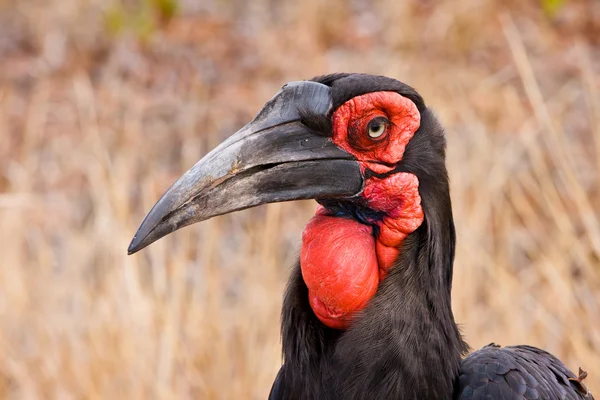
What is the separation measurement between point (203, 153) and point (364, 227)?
3.92 m

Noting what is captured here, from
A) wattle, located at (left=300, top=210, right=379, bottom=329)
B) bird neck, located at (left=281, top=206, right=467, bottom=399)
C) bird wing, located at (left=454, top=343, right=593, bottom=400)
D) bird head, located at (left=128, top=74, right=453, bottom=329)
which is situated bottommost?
bird wing, located at (left=454, top=343, right=593, bottom=400)

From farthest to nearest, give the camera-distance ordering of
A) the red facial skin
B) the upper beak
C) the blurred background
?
the blurred background < the red facial skin < the upper beak

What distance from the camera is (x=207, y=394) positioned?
3.99m

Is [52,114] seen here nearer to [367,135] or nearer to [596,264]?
[596,264]

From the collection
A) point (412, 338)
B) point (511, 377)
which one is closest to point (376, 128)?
point (412, 338)

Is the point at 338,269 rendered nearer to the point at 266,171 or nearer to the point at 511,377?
the point at 266,171

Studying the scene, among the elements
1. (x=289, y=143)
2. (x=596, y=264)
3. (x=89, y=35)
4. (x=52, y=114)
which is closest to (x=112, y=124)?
(x=52, y=114)

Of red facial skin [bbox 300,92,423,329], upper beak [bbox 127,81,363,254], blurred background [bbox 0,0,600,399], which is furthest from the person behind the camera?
blurred background [bbox 0,0,600,399]

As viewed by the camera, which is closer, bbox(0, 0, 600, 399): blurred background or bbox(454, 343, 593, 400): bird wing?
bbox(454, 343, 593, 400): bird wing

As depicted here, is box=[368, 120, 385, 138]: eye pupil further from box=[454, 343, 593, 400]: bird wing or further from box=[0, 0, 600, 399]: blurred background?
box=[0, 0, 600, 399]: blurred background

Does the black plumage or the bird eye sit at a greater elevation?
the bird eye

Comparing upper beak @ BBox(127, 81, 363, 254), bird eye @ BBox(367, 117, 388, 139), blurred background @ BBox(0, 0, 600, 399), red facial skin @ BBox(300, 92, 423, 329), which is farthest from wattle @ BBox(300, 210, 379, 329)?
blurred background @ BBox(0, 0, 600, 399)

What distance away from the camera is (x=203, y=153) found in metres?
6.32

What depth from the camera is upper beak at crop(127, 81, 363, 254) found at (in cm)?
229
